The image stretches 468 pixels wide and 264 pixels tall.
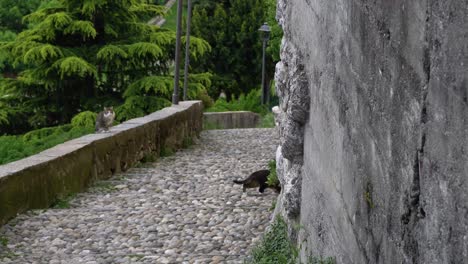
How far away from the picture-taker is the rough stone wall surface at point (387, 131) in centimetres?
272

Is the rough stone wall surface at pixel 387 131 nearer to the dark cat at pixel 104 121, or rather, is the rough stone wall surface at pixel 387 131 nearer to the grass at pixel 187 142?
the dark cat at pixel 104 121

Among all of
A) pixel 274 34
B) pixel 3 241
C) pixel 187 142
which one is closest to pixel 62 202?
pixel 3 241

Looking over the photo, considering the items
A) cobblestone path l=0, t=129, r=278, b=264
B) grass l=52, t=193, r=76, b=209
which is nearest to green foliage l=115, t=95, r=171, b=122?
cobblestone path l=0, t=129, r=278, b=264

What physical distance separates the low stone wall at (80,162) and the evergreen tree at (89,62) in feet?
36.6

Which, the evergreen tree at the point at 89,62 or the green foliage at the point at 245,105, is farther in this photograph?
the green foliage at the point at 245,105

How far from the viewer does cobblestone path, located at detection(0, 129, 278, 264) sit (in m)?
8.52

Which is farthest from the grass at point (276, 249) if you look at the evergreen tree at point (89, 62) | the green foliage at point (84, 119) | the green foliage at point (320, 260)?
the evergreen tree at point (89, 62)

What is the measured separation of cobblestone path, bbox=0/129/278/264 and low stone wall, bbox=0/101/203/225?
7.3 inches

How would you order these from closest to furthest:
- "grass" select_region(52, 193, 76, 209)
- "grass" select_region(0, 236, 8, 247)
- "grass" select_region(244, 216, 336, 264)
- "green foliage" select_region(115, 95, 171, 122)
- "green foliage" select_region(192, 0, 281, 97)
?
"grass" select_region(244, 216, 336, 264) → "grass" select_region(0, 236, 8, 247) → "grass" select_region(52, 193, 76, 209) → "green foliage" select_region(115, 95, 171, 122) → "green foliage" select_region(192, 0, 281, 97)

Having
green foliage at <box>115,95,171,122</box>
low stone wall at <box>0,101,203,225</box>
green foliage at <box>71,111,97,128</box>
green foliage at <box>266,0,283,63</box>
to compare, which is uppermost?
green foliage at <box>266,0,283,63</box>

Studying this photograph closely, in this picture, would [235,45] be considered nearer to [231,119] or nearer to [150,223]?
[231,119]

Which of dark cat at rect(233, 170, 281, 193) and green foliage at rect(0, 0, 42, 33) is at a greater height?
green foliage at rect(0, 0, 42, 33)

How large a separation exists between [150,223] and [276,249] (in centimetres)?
290

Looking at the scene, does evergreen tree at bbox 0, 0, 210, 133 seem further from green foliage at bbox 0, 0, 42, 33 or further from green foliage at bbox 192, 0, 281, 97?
green foliage at bbox 0, 0, 42, 33
